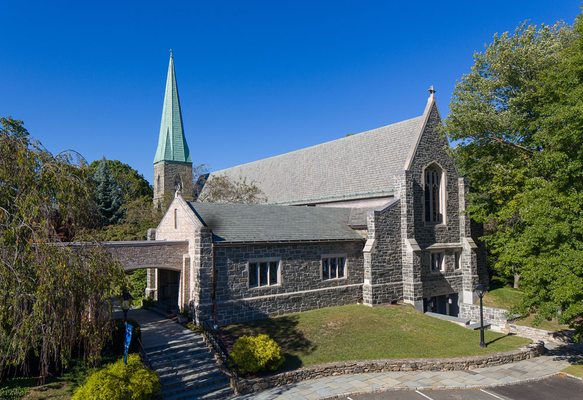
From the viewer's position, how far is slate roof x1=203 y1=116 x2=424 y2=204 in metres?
25.3

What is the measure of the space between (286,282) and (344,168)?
11.6m

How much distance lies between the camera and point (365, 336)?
17.7m

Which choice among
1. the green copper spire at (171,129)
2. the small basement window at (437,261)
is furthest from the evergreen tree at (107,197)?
the small basement window at (437,261)

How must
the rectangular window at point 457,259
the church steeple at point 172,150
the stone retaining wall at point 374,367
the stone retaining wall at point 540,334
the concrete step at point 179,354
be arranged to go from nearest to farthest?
the stone retaining wall at point 374,367 < the concrete step at point 179,354 < the stone retaining wall at point 540,334 < the rectangular window at point 457,259 < the church steeple at point 172,150

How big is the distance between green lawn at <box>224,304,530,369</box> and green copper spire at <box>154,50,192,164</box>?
98.8 ft

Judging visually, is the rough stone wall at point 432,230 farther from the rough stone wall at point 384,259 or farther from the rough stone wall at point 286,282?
the rough stone wall at point 286,282

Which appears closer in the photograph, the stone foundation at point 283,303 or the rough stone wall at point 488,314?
the stone foundation at point 283,303

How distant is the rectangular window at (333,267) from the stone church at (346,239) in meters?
0.06

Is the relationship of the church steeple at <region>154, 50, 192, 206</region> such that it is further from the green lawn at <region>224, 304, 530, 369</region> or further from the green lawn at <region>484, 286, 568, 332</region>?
the green lawn at <region>484, 286, 568, 332</region>

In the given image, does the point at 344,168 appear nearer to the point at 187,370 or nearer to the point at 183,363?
the point at 183,363

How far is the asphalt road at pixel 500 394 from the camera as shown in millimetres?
12914

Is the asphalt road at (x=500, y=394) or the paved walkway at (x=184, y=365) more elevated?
the paved walkway at (x=184, y=365)

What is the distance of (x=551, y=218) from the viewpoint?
13930 mm

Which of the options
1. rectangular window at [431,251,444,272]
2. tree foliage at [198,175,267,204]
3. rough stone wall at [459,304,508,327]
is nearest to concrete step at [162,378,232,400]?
rough stone wall at [459,304,508,327]
